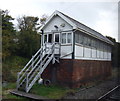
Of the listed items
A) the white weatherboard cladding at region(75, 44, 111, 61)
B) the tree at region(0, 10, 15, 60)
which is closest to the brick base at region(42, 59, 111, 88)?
the white weatherboard cladding at region(75, 44, 111, 61)

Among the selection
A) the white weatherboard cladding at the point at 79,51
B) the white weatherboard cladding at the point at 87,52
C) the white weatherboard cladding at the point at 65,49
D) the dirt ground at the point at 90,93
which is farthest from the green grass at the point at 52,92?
the white weatherboard cladding at the point at 87,52

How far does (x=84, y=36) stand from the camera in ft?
41.7

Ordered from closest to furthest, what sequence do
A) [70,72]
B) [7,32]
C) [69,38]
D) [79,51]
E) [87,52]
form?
[70,72] < [69,38] < [79,51] < [87,52] < [7,32]

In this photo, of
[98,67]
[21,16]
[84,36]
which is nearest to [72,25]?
[84,36]

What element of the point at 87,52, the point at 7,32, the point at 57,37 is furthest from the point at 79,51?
the point at 7,32

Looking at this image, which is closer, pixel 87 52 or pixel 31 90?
pixel 31 90

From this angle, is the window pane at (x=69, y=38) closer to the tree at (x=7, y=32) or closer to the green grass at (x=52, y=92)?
the green grass at (x=52, y=92)

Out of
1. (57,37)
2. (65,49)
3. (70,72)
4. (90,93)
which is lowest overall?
(90,93)

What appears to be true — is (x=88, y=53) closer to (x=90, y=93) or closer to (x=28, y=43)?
(x=90, y=93)

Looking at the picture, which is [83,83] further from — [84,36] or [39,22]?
[39,22]

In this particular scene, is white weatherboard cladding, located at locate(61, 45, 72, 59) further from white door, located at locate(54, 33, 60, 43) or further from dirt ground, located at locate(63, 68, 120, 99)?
dirt ground, located at locate(63, 68, 120, 99)

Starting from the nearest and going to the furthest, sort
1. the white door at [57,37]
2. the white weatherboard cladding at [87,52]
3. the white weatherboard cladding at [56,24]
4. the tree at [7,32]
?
the white weatherboard cladding at [56,24] < the white door at [57,37] < the white weatherboard cladding at [87,52] < the tree at [7,32]

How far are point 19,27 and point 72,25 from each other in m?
23.9

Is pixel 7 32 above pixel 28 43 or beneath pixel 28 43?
above
